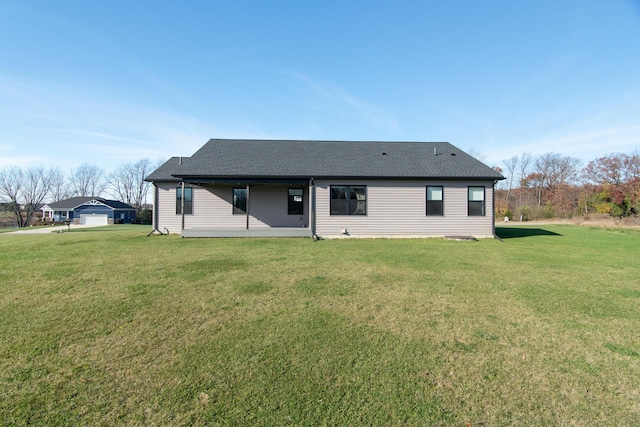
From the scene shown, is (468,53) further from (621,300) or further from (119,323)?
(119,323)

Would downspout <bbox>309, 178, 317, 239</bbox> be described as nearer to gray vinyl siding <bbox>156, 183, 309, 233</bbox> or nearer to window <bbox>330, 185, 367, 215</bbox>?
window <bbox>330, 185, 367, 215</bbox>

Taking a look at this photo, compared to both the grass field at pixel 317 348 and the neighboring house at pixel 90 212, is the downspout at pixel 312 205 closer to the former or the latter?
the grass field at pixel 317 348

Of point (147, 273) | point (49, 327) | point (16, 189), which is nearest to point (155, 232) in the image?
point (147, 273)

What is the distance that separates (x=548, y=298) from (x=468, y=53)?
12.8 m

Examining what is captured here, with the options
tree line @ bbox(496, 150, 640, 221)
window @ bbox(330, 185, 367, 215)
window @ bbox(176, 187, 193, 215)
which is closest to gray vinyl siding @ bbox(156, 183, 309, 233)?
window @ bbox(176, 187, 193, 215)

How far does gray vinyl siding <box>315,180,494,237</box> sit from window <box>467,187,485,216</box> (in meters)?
0.20

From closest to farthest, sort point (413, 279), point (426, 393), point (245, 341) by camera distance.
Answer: point (426, 393) < point (245, 341) < point (413, 279)

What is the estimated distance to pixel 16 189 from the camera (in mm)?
49781

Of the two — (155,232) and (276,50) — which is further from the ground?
(276,50)

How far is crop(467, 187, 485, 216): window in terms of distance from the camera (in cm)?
1398

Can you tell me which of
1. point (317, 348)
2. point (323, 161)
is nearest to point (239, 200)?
point (323, 161)

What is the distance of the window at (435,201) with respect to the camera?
45.7 feet

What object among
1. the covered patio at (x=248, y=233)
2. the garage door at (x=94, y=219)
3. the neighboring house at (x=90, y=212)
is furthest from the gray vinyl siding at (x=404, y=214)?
the garage door at (x=94, y=219)

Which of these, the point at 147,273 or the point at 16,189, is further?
the point at 16,189
